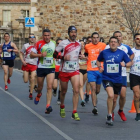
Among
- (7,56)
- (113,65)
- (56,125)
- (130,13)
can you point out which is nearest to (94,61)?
(113,65)

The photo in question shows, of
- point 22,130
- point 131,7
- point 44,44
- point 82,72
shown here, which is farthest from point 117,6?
point 22,130

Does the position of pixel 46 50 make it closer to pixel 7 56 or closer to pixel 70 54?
pixel 70 54

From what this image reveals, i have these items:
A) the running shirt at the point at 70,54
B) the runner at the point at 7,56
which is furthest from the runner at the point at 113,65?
the runner at the point at 7,56

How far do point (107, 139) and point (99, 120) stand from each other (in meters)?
2.56

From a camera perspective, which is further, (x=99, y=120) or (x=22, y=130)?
(x=99, y=120)

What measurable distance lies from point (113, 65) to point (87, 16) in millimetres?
23457

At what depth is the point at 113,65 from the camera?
11.5 m

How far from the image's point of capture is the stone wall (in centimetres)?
3466

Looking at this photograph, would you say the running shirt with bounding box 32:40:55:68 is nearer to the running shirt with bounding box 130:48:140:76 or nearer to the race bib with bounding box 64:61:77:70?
the race bib with bounding box 64:61:77:70

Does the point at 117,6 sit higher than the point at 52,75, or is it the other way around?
the point at 117,6

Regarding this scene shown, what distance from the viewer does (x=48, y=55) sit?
42.9 feet

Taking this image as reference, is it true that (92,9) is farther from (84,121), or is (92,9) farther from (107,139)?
(107,139)

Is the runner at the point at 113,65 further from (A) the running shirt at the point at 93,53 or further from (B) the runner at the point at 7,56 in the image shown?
(B) the runner at the point at 7,56

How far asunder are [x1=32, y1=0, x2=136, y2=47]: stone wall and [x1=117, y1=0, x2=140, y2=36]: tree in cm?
45
